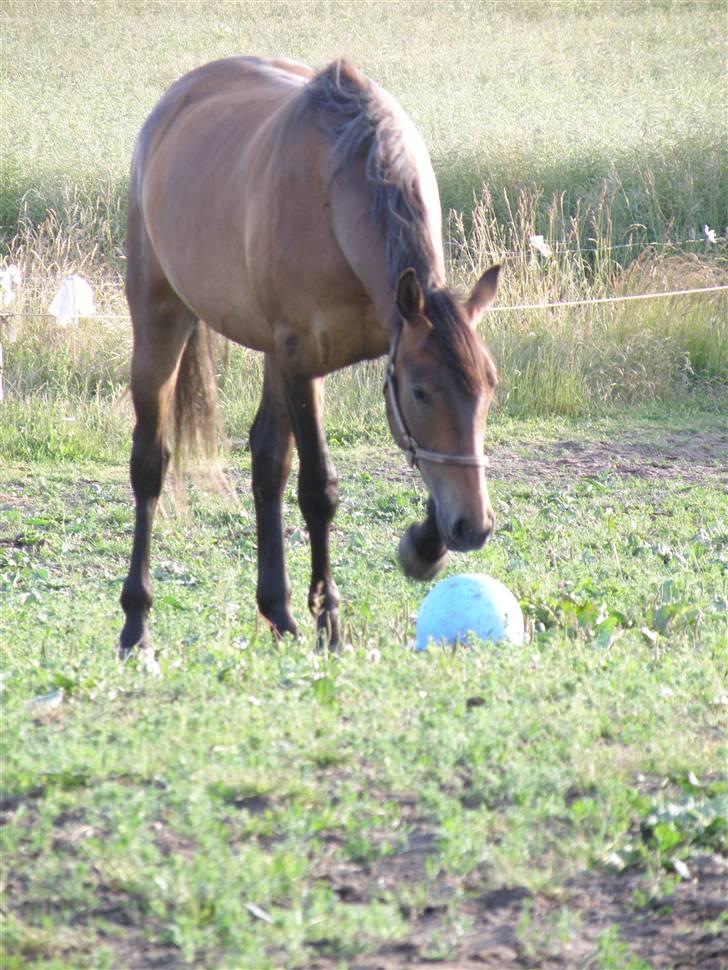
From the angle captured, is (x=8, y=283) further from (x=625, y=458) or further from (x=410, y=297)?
(x=410, y=297)

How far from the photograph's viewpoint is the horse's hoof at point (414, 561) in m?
4.23

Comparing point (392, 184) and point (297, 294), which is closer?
point (392, 184)

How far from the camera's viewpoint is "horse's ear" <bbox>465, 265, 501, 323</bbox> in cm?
374

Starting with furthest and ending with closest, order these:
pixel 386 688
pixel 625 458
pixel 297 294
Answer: pixel 625 458 < pixel 297 294 < pixel 386 688

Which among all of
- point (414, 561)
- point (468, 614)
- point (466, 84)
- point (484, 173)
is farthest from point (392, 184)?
point (466, 84)

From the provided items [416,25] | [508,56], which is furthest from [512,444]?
[416,25]

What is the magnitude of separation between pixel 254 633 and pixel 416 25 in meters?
24.5

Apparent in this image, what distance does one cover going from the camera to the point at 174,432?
17.9 ft

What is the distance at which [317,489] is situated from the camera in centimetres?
453

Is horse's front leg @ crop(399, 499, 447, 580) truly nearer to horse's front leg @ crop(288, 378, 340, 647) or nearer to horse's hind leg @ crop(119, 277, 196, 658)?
horse's front leg @ crop(288, 378, 340, 647)

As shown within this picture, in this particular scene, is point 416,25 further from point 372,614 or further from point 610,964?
point 610,964

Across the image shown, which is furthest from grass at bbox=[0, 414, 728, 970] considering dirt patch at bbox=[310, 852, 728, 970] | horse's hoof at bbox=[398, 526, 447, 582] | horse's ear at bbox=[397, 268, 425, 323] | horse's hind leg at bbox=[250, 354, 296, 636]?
horse's ear at bbox=[397, 268, 425, 323]

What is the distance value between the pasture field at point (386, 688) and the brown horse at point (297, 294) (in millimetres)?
505

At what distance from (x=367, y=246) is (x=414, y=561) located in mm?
1071
